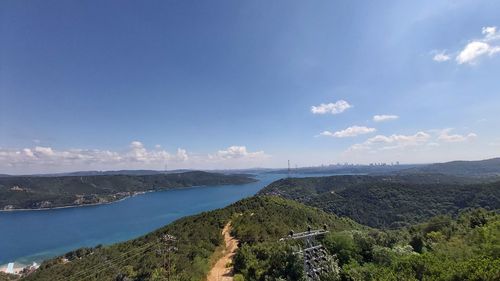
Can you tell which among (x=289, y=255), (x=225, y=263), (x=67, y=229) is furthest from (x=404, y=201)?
(x=67, y=229)

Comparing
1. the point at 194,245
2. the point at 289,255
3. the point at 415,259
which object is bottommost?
the point at 194,245

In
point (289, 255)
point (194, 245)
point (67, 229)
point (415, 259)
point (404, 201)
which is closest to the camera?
point (415, 259)

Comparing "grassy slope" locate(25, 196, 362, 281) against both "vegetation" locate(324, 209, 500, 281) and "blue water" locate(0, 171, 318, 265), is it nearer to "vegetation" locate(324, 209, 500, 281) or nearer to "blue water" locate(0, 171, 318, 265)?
"vegetation" locate(324, 209, 500, 281)

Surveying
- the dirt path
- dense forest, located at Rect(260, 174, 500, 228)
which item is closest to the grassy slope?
the dirt path

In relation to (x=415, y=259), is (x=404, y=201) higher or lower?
lower

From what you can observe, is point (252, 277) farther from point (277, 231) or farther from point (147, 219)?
point (147, 219)

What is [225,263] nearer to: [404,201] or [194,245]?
[194,245]

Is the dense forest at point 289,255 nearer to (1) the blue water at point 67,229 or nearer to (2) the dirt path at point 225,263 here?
(2) the dirt path at point 225,263

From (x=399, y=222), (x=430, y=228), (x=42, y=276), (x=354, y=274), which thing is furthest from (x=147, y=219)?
(x=354, y=274)

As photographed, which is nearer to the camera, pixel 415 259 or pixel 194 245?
pixel 415 259

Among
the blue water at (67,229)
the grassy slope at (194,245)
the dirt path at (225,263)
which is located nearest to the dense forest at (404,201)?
the grassy slope at (194,245)
